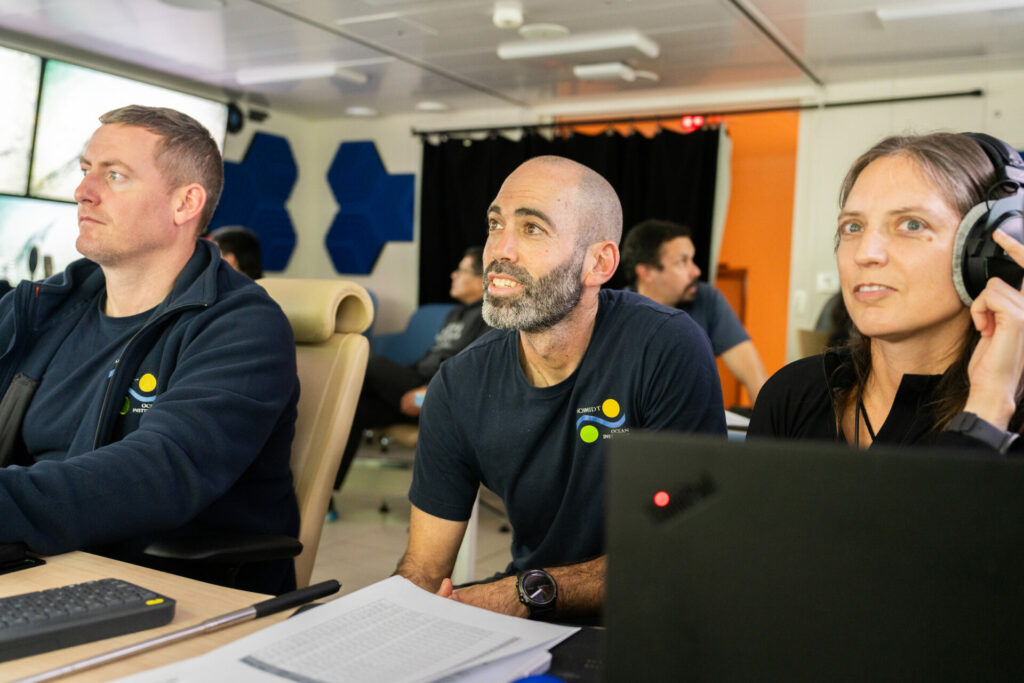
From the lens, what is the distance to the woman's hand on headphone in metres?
1.05

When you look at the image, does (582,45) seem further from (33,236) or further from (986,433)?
(986,433)

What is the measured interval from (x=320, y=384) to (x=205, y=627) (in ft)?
2.84

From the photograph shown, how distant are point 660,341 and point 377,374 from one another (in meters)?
3.07

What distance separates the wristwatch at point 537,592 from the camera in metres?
1.35

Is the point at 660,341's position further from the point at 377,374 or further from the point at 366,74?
the point at 366,74

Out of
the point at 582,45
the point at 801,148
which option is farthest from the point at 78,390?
the point at 801,148

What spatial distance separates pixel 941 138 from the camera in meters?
1.19

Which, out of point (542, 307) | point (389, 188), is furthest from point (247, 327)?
point (389, 188)

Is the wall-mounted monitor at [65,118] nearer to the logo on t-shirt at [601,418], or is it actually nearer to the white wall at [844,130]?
the white wall at [844,130]

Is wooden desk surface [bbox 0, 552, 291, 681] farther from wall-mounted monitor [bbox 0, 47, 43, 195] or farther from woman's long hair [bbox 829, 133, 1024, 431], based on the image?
wall-mounted monitor [bbox 0, 47, 43, 195]

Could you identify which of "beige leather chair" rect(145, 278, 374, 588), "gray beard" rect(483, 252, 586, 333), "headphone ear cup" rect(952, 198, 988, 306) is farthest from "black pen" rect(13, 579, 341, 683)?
"headphone ear cup" rect(952, 198, 988, 306)

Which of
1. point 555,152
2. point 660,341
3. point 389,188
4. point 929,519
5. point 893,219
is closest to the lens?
point 929,519

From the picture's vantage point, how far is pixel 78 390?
5.47 feet

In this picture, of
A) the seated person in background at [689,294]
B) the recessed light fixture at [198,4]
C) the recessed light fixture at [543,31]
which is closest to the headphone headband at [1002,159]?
the seated person in background at [689,294]
